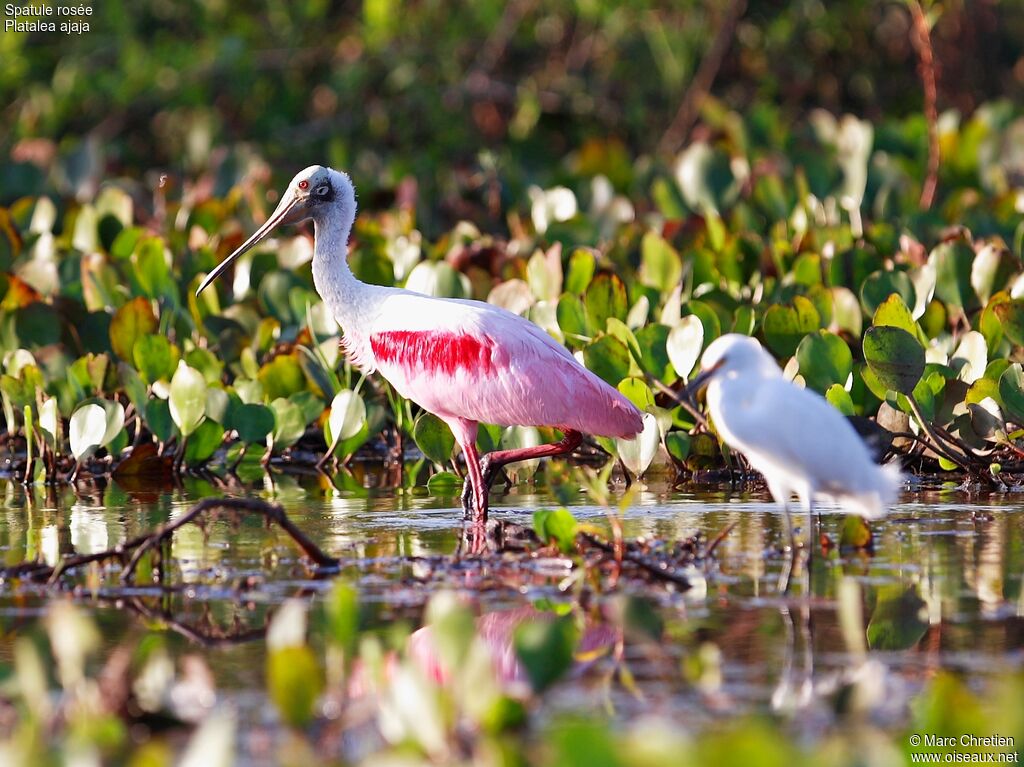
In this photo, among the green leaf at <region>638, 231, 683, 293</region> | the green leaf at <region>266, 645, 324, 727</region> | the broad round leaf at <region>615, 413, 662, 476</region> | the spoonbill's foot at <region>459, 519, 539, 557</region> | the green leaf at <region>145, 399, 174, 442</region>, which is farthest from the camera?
the green leaf at <region>638, 231, 683, 293</region>

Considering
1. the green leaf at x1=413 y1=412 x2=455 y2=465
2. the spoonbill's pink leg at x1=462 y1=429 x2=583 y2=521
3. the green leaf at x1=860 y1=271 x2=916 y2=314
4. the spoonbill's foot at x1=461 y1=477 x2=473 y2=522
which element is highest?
the green leaf at x1=860 y1=271 x2=916 y2=314

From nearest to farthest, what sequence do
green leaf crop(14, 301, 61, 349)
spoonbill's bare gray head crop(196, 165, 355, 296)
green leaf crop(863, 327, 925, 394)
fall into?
1. green leaf crop(863, 327, 925, 394)
2. spoonbill's bare gray head crop(196, 165, 355, 296)
3. green leaf crop(14, 301, 61, 349)

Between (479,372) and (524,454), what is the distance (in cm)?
50

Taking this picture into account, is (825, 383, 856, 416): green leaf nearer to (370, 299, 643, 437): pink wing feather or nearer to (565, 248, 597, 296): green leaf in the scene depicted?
(370, 299, 643, 437): pink wing feather

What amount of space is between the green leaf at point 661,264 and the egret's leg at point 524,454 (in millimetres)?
2171

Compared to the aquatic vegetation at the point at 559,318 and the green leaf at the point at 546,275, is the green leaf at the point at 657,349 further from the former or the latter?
the green leaf at the point at 546,275

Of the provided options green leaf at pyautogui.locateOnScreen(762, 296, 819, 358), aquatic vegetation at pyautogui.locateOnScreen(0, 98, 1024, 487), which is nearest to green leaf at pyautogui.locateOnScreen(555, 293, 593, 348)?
aquatic vegetation at pyautogui.locateOnScreen(0, 98, 1024, 487)

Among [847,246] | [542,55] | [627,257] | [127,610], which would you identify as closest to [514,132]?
[542,55]

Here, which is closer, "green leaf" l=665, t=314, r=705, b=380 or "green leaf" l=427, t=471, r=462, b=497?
"green leaf" l=665, t=314, r=705, b=380

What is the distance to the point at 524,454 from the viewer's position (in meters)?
7.89

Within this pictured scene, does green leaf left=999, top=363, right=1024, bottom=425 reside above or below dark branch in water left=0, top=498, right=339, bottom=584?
above

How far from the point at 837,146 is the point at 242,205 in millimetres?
4516

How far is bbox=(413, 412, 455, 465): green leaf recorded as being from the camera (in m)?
8.20

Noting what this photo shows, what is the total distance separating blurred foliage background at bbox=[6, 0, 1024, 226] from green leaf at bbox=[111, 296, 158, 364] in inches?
258
